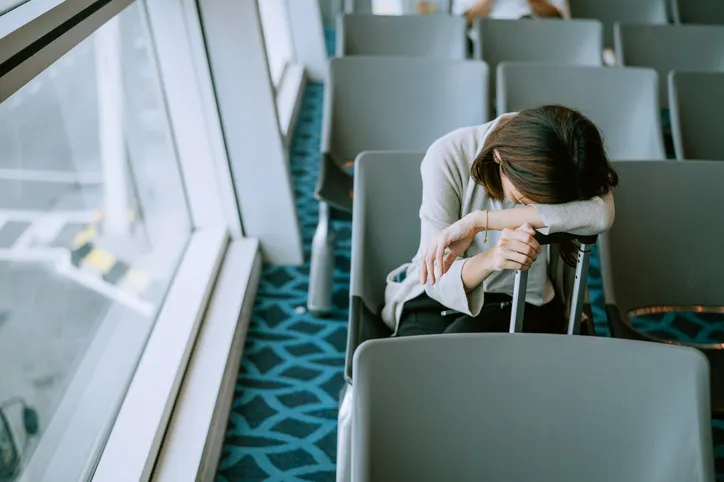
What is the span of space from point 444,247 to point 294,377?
118cm

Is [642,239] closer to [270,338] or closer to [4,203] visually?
[270,338]

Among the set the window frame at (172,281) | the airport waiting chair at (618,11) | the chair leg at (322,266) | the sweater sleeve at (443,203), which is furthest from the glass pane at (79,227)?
the airport waiting chair at (618,11)

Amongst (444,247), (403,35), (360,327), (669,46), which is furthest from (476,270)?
(669,46)

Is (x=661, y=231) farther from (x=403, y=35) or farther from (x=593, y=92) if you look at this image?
(x=403, y=35)

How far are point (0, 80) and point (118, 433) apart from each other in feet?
3.43

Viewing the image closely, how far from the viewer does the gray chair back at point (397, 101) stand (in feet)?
8.73

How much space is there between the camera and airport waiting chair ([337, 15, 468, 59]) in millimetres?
3279

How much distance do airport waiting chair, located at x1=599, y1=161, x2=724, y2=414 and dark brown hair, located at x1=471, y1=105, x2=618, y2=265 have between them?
0.58m

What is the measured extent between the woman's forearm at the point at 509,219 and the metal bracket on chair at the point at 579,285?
3.8 inches

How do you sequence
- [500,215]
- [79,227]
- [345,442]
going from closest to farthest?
[500,215]
[345,442]
[79,227]

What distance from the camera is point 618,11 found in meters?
4.35

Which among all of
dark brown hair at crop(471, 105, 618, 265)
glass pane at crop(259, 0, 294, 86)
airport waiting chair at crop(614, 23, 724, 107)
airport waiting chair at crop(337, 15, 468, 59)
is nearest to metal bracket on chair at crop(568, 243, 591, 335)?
dark brown hair at crop(471, 105, 618, 265)

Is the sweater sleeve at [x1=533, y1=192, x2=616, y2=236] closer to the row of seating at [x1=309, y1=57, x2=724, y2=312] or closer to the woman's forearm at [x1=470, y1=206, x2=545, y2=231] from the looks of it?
the woman's forearm at [x1=470, y1=206, x2=545, y2=231]

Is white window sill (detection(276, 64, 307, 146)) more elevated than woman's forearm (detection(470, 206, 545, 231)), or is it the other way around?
woman's forearm (detection(470, 206, 545, 231))
